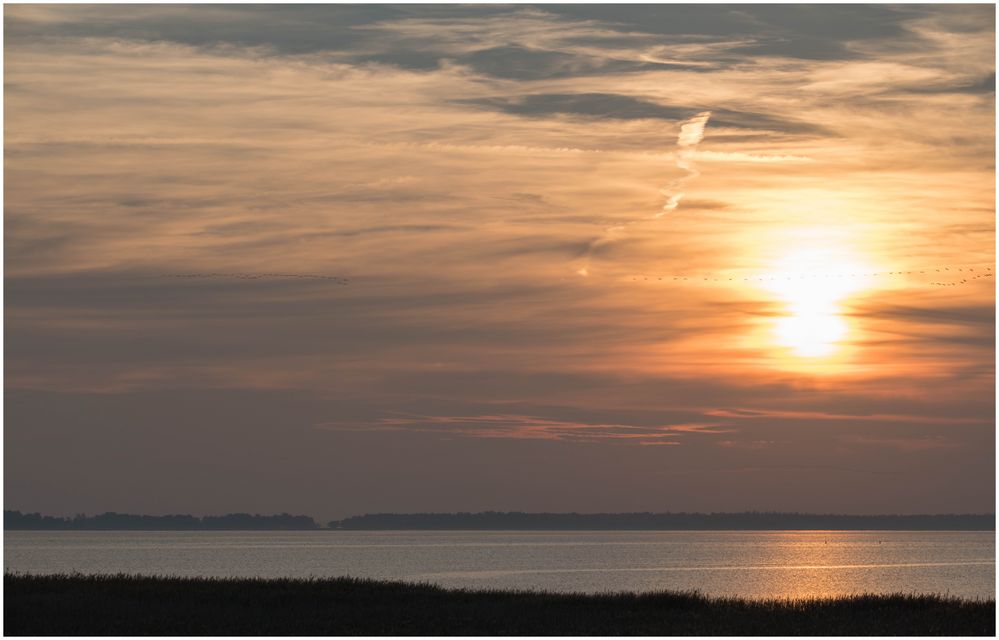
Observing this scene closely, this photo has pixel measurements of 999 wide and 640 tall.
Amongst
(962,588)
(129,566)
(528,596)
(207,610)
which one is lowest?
(129,566)

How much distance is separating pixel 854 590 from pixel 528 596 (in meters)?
73.8

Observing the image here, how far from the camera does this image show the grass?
37781 millimetres

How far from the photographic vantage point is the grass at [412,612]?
1487 inches

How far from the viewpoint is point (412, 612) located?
42250mm

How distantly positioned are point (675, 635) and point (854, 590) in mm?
82725

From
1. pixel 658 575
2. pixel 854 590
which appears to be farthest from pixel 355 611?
pixel 658 575

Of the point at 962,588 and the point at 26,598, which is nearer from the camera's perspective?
the point at 26,598

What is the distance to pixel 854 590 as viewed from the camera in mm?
114250

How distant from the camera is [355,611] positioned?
139 feet

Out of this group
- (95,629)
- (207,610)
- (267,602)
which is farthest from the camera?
(267,602)

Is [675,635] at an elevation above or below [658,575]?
above

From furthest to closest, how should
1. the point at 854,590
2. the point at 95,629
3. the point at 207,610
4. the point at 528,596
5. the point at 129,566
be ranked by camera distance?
the point at 129,566 → the point at 854,590 → the point at 528,596 → the point at 207,610 → the point at 95,629

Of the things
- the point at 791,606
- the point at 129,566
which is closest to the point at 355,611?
the point at 791,606

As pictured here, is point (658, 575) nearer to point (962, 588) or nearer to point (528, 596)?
point (962, 588)
